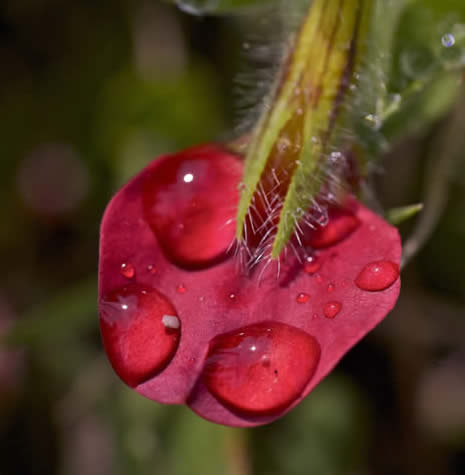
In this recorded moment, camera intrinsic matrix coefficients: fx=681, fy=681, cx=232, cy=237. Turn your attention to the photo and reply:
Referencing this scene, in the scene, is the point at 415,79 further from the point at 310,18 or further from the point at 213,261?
the point at 213,261

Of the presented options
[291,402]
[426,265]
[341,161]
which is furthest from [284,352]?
[426,265]

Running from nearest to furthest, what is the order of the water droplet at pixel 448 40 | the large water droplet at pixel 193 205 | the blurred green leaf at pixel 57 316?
the large water droplet at pixel 193 205 < the water droplet at pixel 448 40 < the blurred green leaf at pixel 57 316

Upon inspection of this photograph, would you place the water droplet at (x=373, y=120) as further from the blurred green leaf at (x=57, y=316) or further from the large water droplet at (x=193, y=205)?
the blurred green leaf at (x=57, y=316)

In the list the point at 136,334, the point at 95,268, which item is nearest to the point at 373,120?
the point at 136,334

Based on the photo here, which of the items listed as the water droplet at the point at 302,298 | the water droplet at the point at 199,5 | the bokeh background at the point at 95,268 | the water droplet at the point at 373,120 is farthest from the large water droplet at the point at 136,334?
the bokeh background at the point at 95,268

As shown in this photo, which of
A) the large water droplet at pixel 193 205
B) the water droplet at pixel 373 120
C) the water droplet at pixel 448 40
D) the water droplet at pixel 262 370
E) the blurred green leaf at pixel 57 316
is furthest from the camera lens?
the blurred green leaf at pixel 57 316

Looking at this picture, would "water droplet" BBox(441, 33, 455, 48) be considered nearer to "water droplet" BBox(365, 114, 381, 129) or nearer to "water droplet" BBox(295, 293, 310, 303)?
"water droplet" BBox(365, 114, 381, 129)

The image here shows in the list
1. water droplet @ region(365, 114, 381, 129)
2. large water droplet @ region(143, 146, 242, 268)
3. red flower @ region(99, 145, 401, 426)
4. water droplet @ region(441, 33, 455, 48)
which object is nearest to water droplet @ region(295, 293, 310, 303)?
red flower @ region(99, 145, 401, 426)
